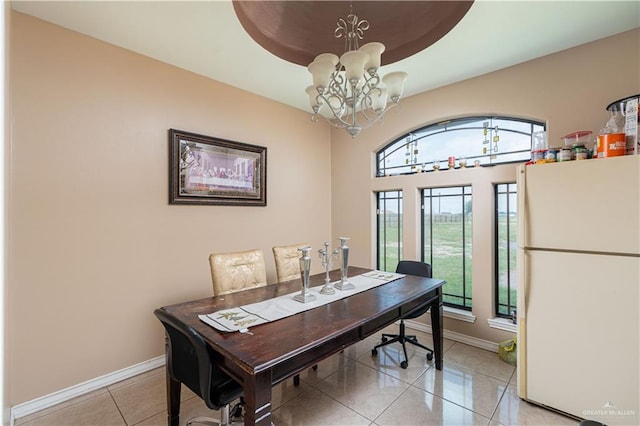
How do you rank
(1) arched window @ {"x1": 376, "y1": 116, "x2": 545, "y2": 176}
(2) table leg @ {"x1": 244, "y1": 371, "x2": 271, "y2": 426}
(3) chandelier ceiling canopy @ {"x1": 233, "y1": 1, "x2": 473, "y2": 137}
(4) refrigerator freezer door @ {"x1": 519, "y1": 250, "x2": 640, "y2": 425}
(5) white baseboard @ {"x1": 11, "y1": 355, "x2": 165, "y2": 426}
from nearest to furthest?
(2) table leg @ {"x1": 244, "y1": 371, "x2": 271, "y2": 426} → (4) refrigerator freezer door @ {"x1": 519, "y1": 250, "x2": 640, "y2": 425} → (3) chandelier ceiling canopy @ {"x1": 233, "y1": 1, "x2": 473, "y2": 137} → (5) white baseboard @ {"x1": 11, "y1": 355, "x2": 165, "y2": 426} → (1) arched window @ {"x1": 376, "y1": 116, "x2": 545, "y2": 176}

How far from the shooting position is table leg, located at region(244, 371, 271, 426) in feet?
4.50

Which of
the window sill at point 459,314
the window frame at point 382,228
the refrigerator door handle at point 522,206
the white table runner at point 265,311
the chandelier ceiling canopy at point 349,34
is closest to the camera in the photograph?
the white table runner at point 265,311

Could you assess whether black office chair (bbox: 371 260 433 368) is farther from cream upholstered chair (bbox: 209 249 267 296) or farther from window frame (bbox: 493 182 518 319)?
cream upholstered chair (bbox: 209 249 267 296)

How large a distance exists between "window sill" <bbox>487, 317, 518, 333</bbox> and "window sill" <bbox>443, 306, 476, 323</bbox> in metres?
0.17

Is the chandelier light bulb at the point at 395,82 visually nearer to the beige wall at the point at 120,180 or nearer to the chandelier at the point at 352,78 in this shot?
the chandelier at the point at 352,78

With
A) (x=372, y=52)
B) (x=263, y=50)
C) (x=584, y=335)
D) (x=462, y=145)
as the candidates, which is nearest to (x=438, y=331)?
(x=584, y=335)

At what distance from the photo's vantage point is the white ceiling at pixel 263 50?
210 cm

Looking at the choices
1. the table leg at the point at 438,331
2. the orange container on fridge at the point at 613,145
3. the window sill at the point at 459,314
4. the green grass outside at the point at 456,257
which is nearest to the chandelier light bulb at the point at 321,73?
the orange container on fridge at the point at 613,145

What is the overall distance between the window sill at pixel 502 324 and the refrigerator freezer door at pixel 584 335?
70 centimetres

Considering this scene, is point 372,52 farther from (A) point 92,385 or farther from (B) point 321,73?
(A) point 92,385

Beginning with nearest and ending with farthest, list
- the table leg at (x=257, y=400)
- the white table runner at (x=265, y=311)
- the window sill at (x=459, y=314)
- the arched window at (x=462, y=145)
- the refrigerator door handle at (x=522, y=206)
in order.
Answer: the table leg at (x=257, y=400) < the white table runner at (x=265, y=311) < the refrigerator door handle at (x=522, y=206) < the arched window at (x=462, y=145) < the window sill at (x=459, y=314)

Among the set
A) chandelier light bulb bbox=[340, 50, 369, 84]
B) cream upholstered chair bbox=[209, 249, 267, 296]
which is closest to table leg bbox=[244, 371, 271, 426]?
cream upholstered chair bbox=[209, 249, 267, 296]

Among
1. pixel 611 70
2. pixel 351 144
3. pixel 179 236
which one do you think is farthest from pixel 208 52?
pixel 611 70

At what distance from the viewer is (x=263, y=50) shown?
259cm
